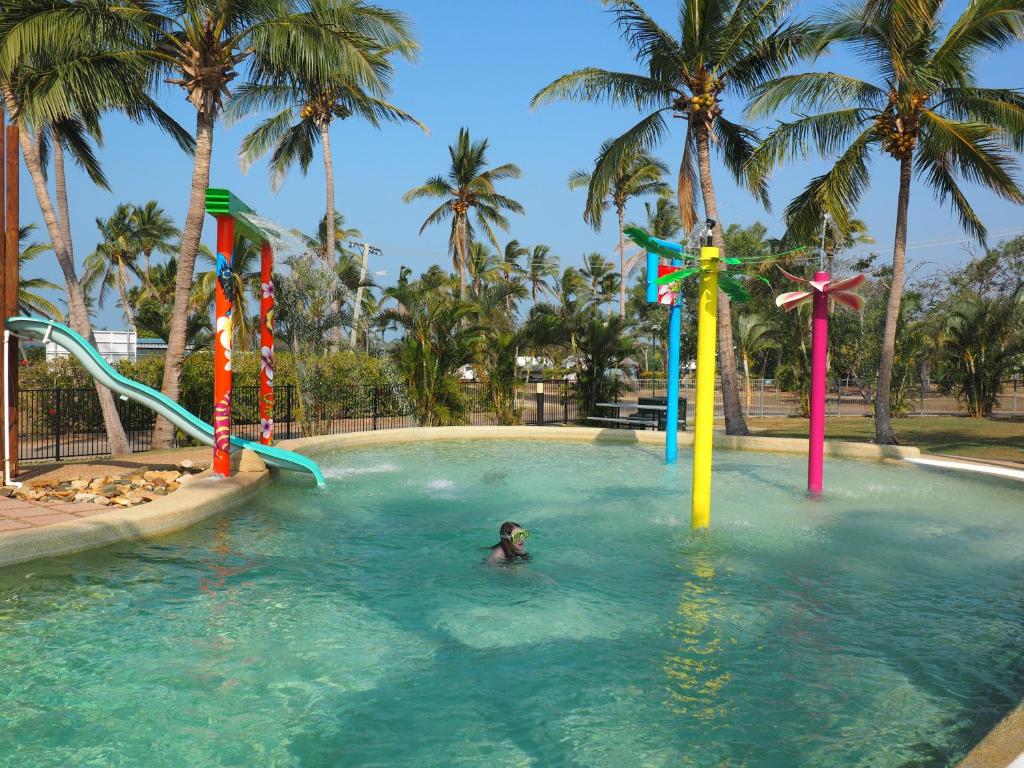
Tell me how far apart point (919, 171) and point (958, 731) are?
16.3 meters

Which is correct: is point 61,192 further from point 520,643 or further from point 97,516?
point 520,643

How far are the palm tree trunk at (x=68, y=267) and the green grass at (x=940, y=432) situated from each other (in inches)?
634

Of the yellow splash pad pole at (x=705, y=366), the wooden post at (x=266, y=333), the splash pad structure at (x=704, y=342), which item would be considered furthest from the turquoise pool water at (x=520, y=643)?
the wooden post at (x=266, y=333)

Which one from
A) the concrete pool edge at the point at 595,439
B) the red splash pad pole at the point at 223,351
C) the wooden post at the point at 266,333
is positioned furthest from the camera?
the concrete pool edge at the point at 595,439

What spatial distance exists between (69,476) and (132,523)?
3.77m

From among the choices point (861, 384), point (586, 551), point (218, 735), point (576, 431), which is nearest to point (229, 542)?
point (586, 551)

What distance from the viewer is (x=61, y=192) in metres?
14.9

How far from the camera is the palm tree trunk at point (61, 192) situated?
48.8 feet

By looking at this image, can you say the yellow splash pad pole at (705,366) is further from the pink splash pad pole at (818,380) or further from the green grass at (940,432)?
the green grass at (940,432)

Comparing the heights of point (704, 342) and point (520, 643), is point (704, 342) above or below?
above

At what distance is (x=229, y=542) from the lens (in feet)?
27.2

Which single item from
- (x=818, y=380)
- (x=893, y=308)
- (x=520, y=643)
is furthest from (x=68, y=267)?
(x=893, y=308)

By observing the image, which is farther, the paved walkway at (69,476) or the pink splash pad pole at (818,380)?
the pink splash pad pole at (818,380)

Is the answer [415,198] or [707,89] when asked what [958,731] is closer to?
[707,89]
